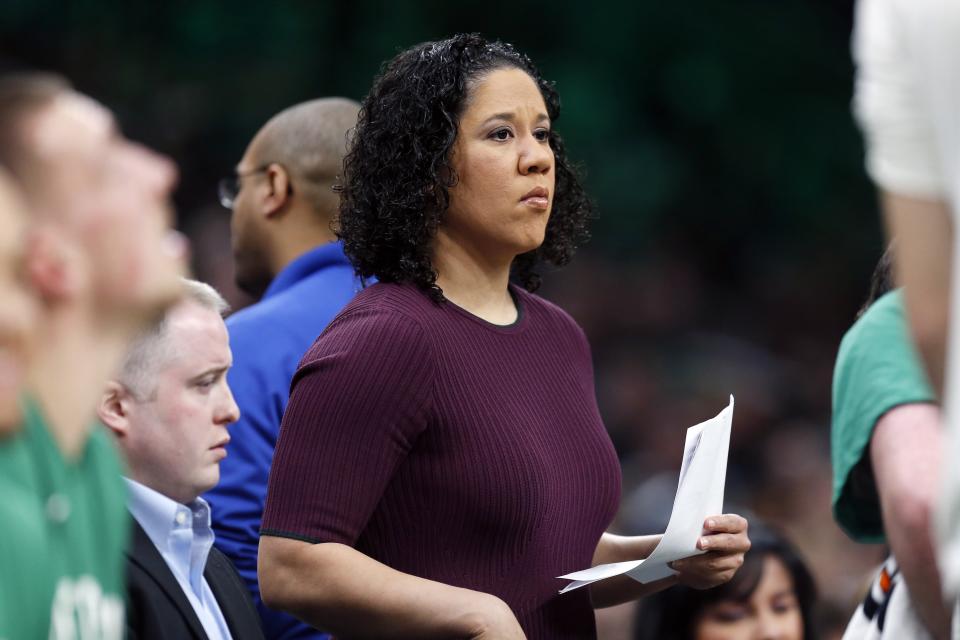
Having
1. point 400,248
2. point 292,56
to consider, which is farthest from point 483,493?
point 292,56

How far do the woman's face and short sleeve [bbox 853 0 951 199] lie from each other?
1854 millimetres

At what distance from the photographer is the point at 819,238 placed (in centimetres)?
902

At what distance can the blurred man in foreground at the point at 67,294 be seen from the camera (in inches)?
58.1

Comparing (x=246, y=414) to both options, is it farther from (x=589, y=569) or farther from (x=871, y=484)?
(x=871, y=484)

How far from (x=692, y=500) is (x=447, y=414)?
42cm

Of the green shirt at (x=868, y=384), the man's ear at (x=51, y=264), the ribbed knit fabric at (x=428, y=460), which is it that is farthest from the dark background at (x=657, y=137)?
the man's ear at (x=51, y=264)

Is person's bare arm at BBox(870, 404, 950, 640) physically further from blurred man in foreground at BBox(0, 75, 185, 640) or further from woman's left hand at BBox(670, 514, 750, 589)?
blurred man in foreground at BBox(0, 75, 185, 640)

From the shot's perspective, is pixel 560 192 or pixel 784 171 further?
pixel 784 171

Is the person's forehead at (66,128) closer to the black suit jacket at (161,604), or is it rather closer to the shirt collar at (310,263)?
the black suit jacket at (161,604)

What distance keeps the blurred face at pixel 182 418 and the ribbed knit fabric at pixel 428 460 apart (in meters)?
0.35

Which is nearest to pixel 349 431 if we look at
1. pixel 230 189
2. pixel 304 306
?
pixel 304 306

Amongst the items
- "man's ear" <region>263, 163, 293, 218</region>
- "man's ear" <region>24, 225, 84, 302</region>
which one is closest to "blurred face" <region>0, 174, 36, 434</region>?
"man's ear" <region>24, 225, 84, 302</region>

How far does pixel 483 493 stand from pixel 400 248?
0.44m

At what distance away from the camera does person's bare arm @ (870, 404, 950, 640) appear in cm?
173
